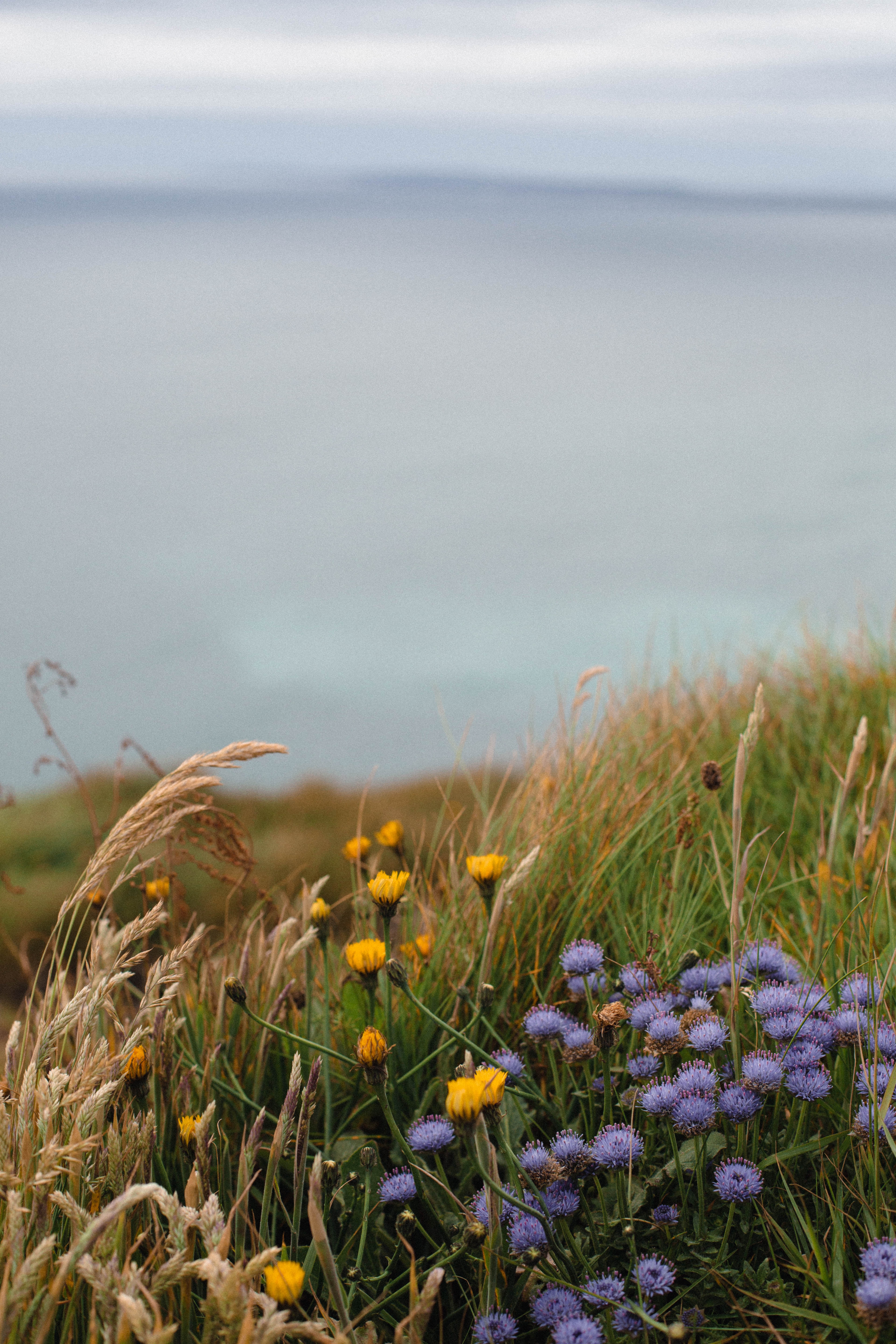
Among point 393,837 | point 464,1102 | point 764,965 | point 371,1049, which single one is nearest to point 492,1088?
point 464,1102

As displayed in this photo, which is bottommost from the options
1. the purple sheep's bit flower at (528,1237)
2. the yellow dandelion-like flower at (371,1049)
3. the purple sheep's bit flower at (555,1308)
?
the purple sheep's bit flower at (555,1308)

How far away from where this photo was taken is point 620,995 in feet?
7.66

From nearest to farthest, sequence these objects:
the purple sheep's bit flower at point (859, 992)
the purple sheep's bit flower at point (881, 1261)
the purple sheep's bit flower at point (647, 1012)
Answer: the purple sheep's bit flower at point (881, 1261), the purple sheep's bit flower at point (647, 1012), the purple sheep's bit flower at point (859, 992)

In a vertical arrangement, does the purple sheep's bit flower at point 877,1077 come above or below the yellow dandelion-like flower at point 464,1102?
below

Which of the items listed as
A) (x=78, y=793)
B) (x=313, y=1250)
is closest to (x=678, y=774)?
(x=313, y=1250)

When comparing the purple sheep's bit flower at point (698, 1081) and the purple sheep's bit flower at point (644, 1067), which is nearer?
the purple sheep's bit flower at point (698, 1081)

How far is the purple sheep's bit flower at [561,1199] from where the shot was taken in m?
1.81

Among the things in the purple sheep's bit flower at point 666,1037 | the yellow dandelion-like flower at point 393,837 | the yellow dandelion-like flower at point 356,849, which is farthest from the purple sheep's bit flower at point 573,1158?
the yellow dandelion-like flower at point 356,849

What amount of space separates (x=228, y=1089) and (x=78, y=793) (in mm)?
7482

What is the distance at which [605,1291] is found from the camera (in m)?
1.71

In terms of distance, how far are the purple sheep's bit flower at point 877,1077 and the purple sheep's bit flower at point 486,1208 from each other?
2.15 feet

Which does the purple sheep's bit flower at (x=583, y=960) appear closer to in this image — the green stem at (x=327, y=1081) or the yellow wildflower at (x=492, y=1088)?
the green stem at (x=327, y=1081)

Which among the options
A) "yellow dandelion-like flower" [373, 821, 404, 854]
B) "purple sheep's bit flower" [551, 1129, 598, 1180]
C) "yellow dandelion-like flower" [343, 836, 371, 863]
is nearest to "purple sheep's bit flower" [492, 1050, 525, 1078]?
"purple sheep's bit flower" [551, 1129, 598, 1180]

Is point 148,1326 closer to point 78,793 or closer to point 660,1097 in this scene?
point 660,1097
